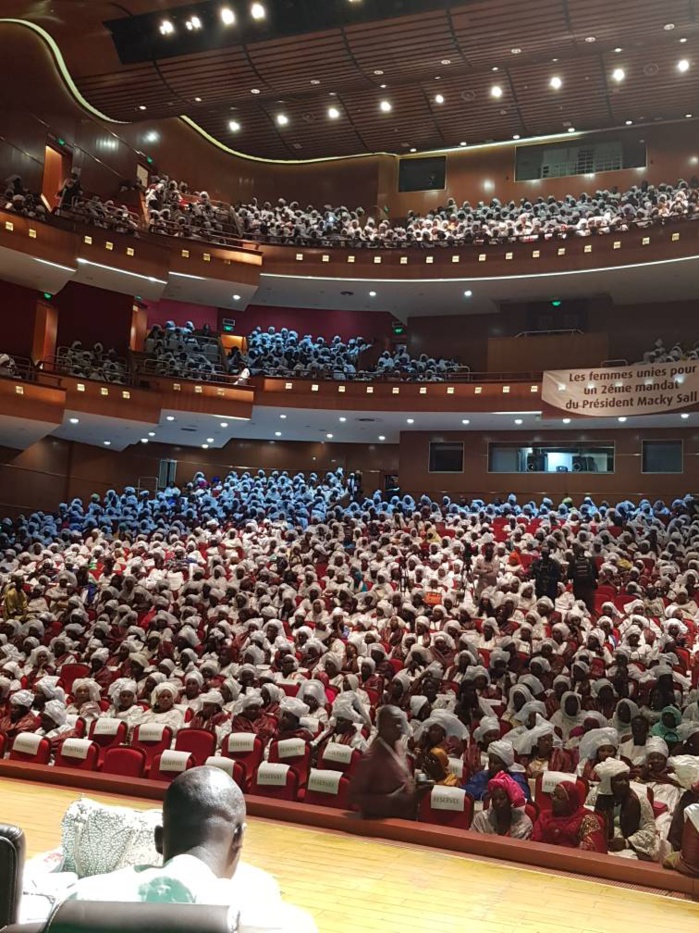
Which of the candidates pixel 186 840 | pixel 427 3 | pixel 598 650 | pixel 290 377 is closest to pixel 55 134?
pixel 290 377

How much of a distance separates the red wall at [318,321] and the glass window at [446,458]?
349cm

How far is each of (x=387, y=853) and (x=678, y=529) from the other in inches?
331

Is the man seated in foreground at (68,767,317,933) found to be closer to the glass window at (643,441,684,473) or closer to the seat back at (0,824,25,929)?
the seat back at (0,824,25,929)

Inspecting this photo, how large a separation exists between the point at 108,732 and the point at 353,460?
1422cm

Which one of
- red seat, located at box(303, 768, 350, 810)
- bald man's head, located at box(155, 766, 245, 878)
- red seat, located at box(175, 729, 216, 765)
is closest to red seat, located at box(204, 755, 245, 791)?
red seat, located at box(175, 729, 216, 765)

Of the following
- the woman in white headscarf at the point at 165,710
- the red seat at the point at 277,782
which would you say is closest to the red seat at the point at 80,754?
the woman in white headscarf at the point at 165,710

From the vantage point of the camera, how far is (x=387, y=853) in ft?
15.1

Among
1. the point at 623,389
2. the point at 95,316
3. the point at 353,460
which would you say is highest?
the point at 95,316

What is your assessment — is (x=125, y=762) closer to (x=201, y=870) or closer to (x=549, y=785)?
(x=549, y=785)

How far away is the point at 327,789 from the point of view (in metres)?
5.29

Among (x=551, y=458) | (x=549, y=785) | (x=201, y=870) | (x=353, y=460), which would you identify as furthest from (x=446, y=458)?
(x=201, y=870)

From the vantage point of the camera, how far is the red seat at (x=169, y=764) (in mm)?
5602

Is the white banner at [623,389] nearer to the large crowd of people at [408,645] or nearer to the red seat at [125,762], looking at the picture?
the large crowd of people at [408,645]

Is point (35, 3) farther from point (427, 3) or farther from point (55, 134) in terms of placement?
point (427, 3)
